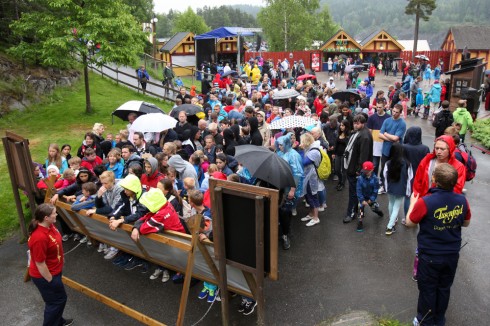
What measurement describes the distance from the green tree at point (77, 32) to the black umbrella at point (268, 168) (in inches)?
408

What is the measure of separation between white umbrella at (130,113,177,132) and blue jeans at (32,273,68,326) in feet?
14.5

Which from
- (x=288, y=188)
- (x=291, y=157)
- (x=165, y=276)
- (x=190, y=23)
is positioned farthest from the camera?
(x=190, y=23)

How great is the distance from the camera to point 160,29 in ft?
397

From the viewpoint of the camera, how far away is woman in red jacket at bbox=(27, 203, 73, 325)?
465 centimetres

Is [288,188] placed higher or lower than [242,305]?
higher

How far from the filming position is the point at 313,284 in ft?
19.4

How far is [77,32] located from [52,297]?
11.8 metres

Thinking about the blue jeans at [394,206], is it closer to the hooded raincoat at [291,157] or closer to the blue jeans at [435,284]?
the hooded raincoat at [291,157]

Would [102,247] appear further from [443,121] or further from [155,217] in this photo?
[443,121]

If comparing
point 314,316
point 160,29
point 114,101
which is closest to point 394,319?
point 314,316

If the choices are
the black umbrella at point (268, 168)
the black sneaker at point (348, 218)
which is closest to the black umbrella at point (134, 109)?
the black umbrella at point (268, 168)

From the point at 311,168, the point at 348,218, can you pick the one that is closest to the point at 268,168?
the point at 311,168

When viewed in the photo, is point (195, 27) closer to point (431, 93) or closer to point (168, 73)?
point (168, 73)

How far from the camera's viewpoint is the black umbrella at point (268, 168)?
19.8 ft
